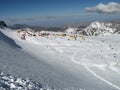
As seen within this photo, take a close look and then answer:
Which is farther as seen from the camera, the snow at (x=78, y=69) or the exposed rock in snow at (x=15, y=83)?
the snow at (x=78, y=69)

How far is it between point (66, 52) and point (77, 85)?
1528cm

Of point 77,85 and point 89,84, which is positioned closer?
point 77,85

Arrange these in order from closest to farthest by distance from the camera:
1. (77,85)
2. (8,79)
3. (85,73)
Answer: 1. (8,79)
2. (77,85)
3. (85,73)

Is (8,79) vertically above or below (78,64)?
above

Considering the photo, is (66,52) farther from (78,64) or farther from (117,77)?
(117,77)

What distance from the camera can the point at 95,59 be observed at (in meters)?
24.8

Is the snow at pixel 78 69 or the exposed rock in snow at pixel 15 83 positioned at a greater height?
the exposed rock in snow at pixel 15 83

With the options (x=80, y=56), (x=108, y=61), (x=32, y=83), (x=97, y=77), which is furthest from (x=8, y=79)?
(x=80, y=56)

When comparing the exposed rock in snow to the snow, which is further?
the snow

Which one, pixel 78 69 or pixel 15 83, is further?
pixel 78 69

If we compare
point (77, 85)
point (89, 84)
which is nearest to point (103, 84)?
point (89, 84)

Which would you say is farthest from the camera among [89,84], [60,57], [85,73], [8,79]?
[60,57]

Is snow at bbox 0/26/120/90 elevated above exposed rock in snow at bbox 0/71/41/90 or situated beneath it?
situated beneath

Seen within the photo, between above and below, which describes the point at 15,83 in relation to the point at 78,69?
above
